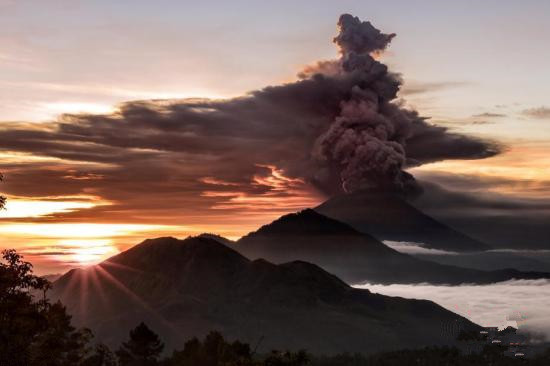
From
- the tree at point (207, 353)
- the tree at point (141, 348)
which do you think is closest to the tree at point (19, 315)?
the tree at point (207, 353)

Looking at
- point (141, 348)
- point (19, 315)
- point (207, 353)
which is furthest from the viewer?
point (207, 353)

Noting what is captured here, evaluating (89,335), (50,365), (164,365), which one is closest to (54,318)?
(50,365)

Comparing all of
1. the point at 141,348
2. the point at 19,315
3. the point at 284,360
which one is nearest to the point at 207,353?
the point at 141,348

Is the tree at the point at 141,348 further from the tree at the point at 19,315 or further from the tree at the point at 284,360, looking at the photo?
the tree at the point at 19,315

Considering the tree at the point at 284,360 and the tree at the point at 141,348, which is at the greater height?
the tree at the point at 284,360

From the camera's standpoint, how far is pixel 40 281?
3628cm

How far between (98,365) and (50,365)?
42.8 m

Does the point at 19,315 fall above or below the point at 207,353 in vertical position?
above

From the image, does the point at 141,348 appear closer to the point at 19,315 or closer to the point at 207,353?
the point at 207,353

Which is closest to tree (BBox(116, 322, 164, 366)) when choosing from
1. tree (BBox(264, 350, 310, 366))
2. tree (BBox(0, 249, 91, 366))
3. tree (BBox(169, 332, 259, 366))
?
tree (BBox(169, 332, 259, 366))

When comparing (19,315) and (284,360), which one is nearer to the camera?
(19,315)

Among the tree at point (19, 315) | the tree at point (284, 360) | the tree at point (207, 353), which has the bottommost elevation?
the tree at point (207, 353)

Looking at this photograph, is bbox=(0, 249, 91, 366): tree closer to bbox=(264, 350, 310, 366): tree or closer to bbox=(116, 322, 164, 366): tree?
bbox=(264, 350, 310, 366): tree

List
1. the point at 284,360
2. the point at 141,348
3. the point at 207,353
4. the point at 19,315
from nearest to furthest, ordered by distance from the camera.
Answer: the point at 19,315
the point at 284,360
the point at 141,348
the point at 207,353
